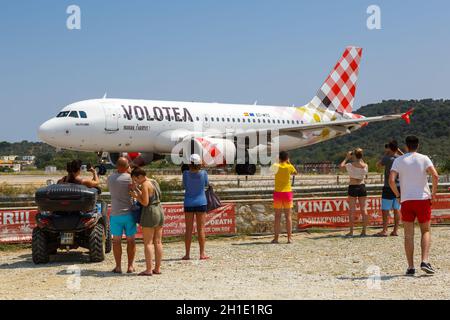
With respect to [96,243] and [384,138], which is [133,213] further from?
[384,138]

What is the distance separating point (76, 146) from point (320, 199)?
12.8 meters

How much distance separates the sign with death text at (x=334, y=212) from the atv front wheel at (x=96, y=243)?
5513 millimetres

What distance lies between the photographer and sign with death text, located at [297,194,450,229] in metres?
14.5

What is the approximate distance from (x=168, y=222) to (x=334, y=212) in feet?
12.9

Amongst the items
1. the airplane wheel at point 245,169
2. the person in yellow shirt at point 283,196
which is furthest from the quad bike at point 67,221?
the airplane wheel at point 245,169

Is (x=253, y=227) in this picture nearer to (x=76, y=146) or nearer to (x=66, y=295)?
(x=66, y=295)

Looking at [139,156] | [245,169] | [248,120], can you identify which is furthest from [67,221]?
[248,120]

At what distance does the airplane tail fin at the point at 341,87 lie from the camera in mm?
35719

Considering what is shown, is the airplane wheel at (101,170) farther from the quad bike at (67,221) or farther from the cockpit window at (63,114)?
the quad bike at (67,221)

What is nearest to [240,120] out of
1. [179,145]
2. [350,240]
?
[179,145]

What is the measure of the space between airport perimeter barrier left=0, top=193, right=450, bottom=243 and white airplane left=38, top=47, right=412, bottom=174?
11.3m

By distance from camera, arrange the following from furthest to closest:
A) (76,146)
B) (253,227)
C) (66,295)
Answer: (76,146) < (253,227) < (66,295)

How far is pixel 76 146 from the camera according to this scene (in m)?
25.0
